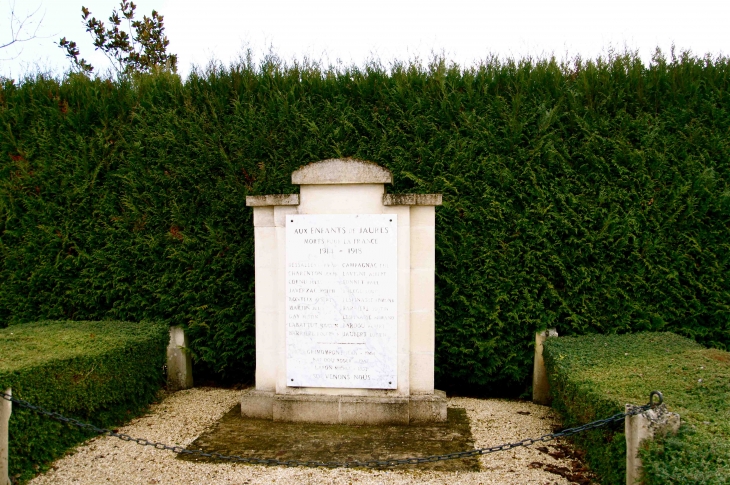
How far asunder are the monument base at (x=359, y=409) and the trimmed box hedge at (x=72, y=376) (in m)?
1.57

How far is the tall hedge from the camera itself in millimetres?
6219

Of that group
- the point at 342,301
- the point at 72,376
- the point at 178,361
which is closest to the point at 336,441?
the point at 342,301

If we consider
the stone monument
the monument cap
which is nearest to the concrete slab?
the stone monument

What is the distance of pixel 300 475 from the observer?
13.8 feet

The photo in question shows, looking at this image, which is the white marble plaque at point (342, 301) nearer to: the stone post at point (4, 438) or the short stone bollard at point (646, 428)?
the stone post at point (4, 438)

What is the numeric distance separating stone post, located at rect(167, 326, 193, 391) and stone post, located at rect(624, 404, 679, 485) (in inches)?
207

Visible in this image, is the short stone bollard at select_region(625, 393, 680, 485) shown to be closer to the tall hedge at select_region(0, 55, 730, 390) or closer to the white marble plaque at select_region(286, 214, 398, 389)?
the white marble plaque at select_region(286, 214, 398, 389)

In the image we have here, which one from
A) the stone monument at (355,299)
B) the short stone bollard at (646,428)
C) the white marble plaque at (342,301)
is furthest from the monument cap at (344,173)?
the short stone bollard at (646,428)

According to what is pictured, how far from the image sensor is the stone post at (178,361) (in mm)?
6883

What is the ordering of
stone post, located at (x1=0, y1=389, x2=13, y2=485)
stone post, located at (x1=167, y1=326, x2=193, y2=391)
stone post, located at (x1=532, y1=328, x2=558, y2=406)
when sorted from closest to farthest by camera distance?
stone post, located at (x1=0, y1=389, x2=13, y2=485)
stone post, located at (x1=532, y1=328, x2=558, y2=406)
stone post, located at (x1=167, y1=326, x2=193, y2=391)

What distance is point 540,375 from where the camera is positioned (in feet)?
20.9

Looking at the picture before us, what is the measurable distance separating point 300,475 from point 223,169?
3886mm

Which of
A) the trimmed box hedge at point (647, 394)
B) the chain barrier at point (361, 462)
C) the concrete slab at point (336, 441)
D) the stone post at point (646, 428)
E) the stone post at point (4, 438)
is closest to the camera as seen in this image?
the trimmed box hedge at point (647, 394)

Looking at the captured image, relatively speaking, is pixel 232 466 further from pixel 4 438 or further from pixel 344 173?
pixel 344 173
